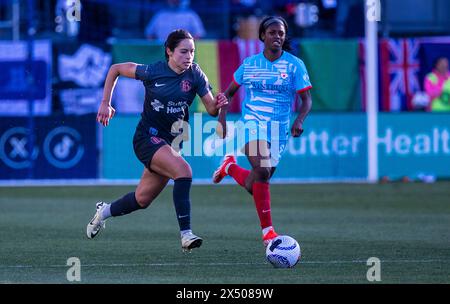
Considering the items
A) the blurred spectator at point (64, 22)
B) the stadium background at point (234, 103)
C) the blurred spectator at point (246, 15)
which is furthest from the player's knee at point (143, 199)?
the blurred spectator at point (246, 15)

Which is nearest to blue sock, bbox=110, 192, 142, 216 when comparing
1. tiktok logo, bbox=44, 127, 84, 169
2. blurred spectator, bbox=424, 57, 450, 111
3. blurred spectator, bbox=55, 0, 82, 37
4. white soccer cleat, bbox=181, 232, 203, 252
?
white soccer cleat, bbox=181, 232, 203, 252

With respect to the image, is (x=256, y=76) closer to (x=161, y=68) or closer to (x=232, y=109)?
(x=161, y=68)

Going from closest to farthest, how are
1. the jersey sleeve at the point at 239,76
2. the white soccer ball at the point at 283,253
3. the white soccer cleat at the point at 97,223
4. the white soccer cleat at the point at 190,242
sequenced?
the white soccer ball at the point at 283,253
the white soccer cleat at the point at 190,242
the jersey sleeve at the point at 239,76
the white soccer cleat at the point at 97,223

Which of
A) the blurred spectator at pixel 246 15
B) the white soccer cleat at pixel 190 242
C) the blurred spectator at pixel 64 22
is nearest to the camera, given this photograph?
the white soccer cleat at pixel 190 242

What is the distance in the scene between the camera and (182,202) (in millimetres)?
10820

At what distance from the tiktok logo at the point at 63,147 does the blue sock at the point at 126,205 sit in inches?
373

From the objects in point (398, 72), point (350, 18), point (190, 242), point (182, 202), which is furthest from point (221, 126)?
point (350, 18)

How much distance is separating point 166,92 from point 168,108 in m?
0.16

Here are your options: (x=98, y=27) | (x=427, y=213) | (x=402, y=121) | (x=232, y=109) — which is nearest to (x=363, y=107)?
(x=402, y=121)

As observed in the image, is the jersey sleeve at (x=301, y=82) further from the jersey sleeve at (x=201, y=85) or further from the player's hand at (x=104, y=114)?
the player's hand at (x=104, y=114)

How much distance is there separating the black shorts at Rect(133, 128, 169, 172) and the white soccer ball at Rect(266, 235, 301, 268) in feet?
5.72

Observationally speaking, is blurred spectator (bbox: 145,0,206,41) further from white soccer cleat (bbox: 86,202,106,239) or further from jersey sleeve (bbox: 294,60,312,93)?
jersey sleeve (bbox: 294,60,312,93)

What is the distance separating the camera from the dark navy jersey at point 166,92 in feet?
36.4

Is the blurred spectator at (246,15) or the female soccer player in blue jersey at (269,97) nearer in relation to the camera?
the female soccer player in blue jersey at (269,97)
